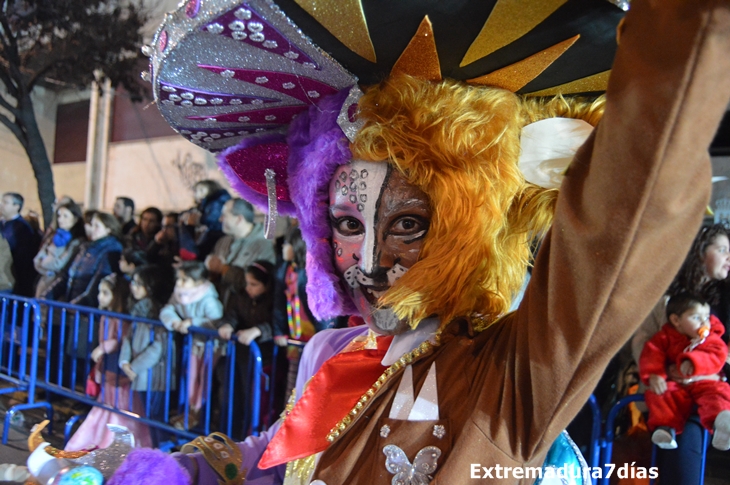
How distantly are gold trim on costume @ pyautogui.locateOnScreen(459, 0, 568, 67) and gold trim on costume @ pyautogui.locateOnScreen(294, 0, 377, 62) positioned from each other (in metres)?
0.23

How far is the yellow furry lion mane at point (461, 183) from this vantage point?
1108mm

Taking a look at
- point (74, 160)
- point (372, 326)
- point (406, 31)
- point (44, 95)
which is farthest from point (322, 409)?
point (74, 160)

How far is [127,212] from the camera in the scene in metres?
5.63

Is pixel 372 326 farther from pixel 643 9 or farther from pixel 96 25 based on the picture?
pixel 96 25

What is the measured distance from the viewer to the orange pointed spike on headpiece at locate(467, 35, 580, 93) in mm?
1110

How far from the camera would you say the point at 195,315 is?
3648 millimetres

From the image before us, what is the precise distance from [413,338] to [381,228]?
0.26 meters

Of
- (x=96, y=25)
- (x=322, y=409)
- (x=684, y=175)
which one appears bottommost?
(x=322, y=409)

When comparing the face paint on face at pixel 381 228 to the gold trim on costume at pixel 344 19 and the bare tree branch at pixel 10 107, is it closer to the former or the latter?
the gold trim on costume at pixel 344 19

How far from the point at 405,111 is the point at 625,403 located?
6.34ft

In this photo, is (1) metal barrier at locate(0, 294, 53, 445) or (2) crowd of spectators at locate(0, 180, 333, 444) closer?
(2) crowd of spectators at locate(0, 180, 333, 444)

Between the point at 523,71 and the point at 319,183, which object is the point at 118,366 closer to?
the point at 319,183

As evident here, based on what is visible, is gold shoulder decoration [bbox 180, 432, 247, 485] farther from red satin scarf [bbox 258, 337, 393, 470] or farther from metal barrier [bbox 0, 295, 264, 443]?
metal barrier [bbox 0, 295, 264, 443]

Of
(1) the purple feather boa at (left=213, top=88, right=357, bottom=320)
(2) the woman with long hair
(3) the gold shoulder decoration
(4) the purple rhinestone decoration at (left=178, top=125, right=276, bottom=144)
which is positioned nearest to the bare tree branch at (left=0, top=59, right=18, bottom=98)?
(2) the woman with long hair
